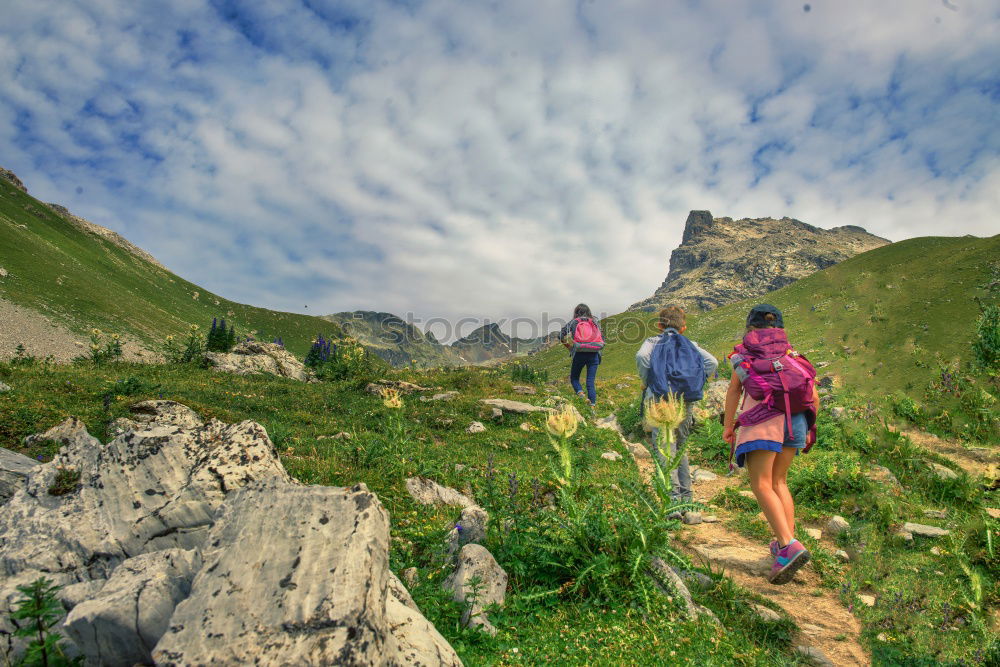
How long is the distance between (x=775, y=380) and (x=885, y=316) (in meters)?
21.8

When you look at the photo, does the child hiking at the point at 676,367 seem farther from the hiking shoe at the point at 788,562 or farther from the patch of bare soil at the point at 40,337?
the patch of bare soil at the point at 40,337

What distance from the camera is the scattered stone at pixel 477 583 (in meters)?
3.70

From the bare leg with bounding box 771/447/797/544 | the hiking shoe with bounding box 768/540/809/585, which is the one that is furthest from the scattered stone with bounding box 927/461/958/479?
the hiking shoe with bounding box 768/540/809/585

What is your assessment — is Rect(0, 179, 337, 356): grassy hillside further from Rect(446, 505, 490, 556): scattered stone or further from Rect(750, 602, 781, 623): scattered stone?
Rect(750, 602, 781, 623): scattered stone

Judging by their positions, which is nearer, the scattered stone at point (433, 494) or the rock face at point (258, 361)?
the scattered stone at point (433, 494)

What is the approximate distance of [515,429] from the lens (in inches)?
473

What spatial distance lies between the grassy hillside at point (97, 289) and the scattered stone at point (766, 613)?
57.1 metres

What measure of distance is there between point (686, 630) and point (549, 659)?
129 centimetres

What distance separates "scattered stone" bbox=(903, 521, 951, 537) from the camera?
20.1 ft

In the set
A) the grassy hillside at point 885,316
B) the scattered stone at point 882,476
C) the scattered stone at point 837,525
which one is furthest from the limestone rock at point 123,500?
the grassy hillside at point 885,316

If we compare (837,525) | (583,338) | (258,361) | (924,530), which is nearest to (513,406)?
(583,338)

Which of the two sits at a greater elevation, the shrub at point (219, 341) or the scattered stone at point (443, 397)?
the shrub at point (219, 341)

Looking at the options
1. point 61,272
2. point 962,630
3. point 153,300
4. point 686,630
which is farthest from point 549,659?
point 153,300

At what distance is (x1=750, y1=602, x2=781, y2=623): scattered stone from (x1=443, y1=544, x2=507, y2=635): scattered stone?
8.66 ft
